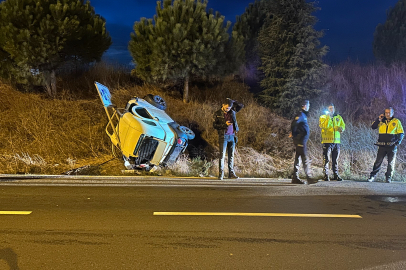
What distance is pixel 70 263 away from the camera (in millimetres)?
3195

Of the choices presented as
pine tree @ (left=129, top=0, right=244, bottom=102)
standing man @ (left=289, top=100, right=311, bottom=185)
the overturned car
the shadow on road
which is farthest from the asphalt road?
pine tree @ (left=129, top=0, right=244, bottom=102)

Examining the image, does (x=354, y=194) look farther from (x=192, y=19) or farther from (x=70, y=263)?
(x=192, y=19)

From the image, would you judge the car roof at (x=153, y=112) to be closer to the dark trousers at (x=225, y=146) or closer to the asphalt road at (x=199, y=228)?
the dark trousers at (x=225, y=146)

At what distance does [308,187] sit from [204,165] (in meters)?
3.06

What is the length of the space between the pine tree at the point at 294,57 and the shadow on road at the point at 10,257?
11.5 metres

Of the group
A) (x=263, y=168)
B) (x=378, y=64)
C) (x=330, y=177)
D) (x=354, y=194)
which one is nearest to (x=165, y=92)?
(x=263, y=168)

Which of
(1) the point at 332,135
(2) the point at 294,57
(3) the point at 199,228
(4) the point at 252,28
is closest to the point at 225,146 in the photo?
(1) the point at 332,135

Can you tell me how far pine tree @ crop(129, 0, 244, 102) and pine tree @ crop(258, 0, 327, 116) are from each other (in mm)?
2126

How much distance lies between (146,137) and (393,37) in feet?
56.0

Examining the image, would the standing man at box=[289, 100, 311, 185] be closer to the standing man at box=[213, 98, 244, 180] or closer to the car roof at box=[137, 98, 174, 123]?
the standing man at box=[213, 98, 244, 180]

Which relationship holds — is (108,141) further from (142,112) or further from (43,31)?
(43,31)

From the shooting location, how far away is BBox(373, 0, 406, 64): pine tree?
1736 centimetres

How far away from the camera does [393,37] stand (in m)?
17.9

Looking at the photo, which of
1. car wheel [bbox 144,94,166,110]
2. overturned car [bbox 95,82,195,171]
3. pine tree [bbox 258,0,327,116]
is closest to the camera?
overturned car [bbox 95,82,195,171]
